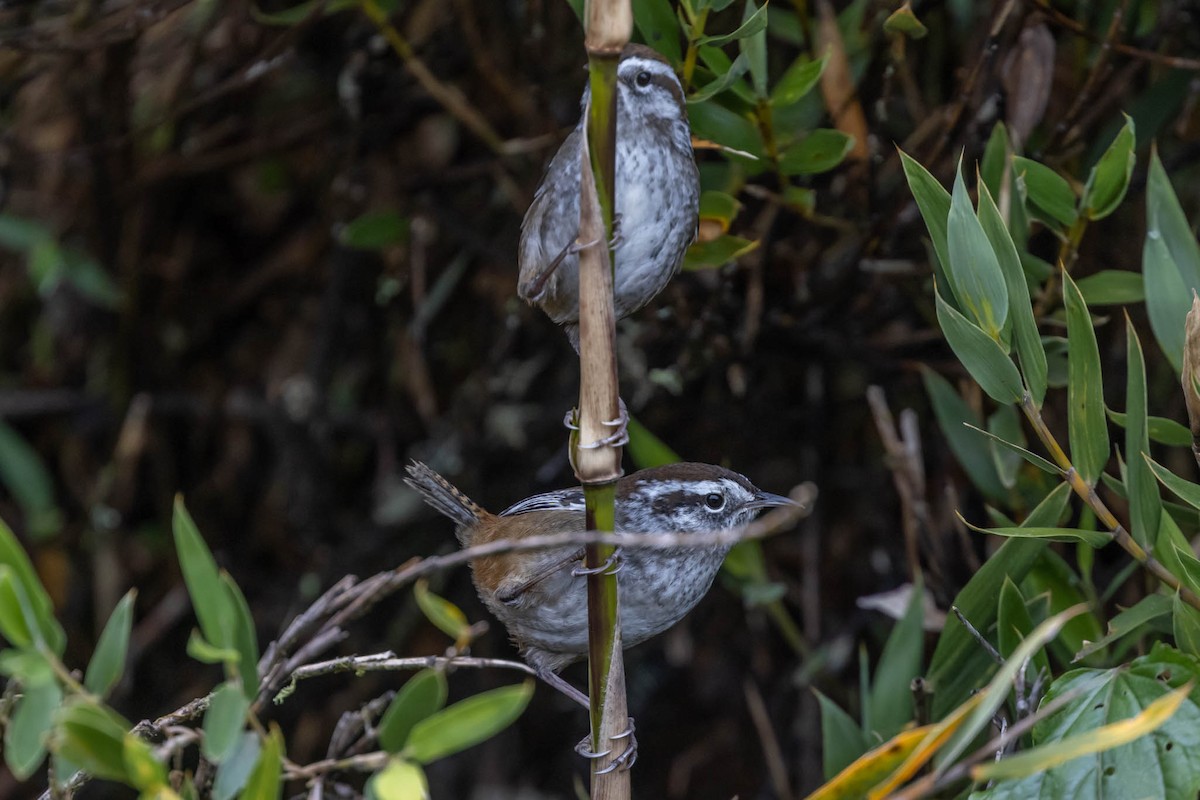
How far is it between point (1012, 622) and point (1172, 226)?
0.92m

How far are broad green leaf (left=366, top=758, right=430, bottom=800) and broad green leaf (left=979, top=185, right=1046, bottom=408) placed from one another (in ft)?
3.90

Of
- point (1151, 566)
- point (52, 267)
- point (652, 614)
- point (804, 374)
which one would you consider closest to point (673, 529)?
point (652, 614)

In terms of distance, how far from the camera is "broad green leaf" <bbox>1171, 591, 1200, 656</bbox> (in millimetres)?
1966

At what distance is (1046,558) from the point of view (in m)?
2.57

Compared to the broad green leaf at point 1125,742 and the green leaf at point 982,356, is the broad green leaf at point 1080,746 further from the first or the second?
the green leaf at point 982,356

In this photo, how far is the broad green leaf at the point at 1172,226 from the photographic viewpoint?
248 centimetres

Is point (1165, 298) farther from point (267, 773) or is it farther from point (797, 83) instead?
point (267, 773)

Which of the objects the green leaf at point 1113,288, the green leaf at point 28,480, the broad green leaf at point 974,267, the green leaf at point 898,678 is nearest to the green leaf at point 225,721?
the broad green leaf at point 974,267

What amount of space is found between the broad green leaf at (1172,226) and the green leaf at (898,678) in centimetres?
90

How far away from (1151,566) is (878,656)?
191 centimetres

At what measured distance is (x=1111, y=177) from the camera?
95.6 inches

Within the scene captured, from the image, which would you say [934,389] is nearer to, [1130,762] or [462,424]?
[1130,762]

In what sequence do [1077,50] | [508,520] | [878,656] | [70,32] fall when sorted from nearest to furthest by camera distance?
1. [508,520]
2. [1077,50]
3. [70,32]
4. [878,656]

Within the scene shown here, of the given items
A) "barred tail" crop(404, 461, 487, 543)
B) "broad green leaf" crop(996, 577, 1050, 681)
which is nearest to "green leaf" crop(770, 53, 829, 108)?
"broad green leaf" crop(996, 577, 1050, 681)
